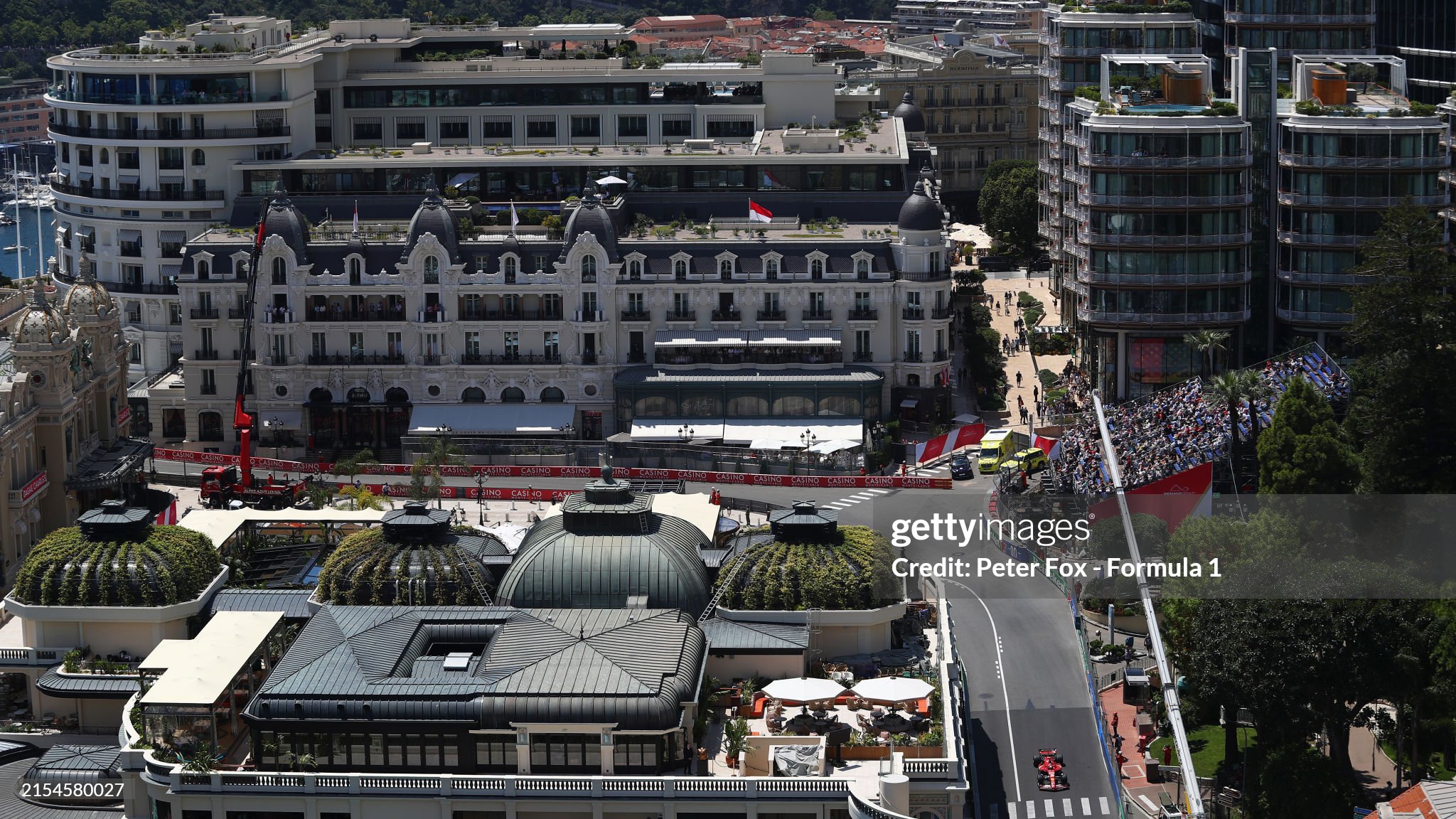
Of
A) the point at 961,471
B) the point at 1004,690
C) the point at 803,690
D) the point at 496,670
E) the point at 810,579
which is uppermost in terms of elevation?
the point at 810,579

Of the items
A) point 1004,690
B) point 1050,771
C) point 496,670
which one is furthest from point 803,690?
point 1004,690

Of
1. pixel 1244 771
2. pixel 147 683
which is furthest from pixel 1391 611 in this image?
pixel 147 683

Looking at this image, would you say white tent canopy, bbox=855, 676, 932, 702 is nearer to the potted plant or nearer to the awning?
the potted plant

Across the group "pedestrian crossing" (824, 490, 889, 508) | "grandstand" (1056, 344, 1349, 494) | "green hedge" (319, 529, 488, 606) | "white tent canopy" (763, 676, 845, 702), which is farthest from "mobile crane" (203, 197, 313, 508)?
"white tent canopy" (763, 676, 845, 702)

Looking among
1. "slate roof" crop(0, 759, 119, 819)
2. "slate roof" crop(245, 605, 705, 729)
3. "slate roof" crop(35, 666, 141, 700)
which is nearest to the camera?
"slate roof" crop(245, 605, 705, 729)

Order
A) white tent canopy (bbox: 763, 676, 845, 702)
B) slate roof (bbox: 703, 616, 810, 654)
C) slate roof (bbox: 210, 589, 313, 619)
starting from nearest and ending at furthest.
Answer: white tent canopy (bbox: 763, 676, 845, 702) → slate roof (bbox: 703, 616, 810, 654) → slate roof (bbox: 210, 589, 313, 619)

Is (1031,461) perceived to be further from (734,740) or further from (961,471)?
(734,740)
